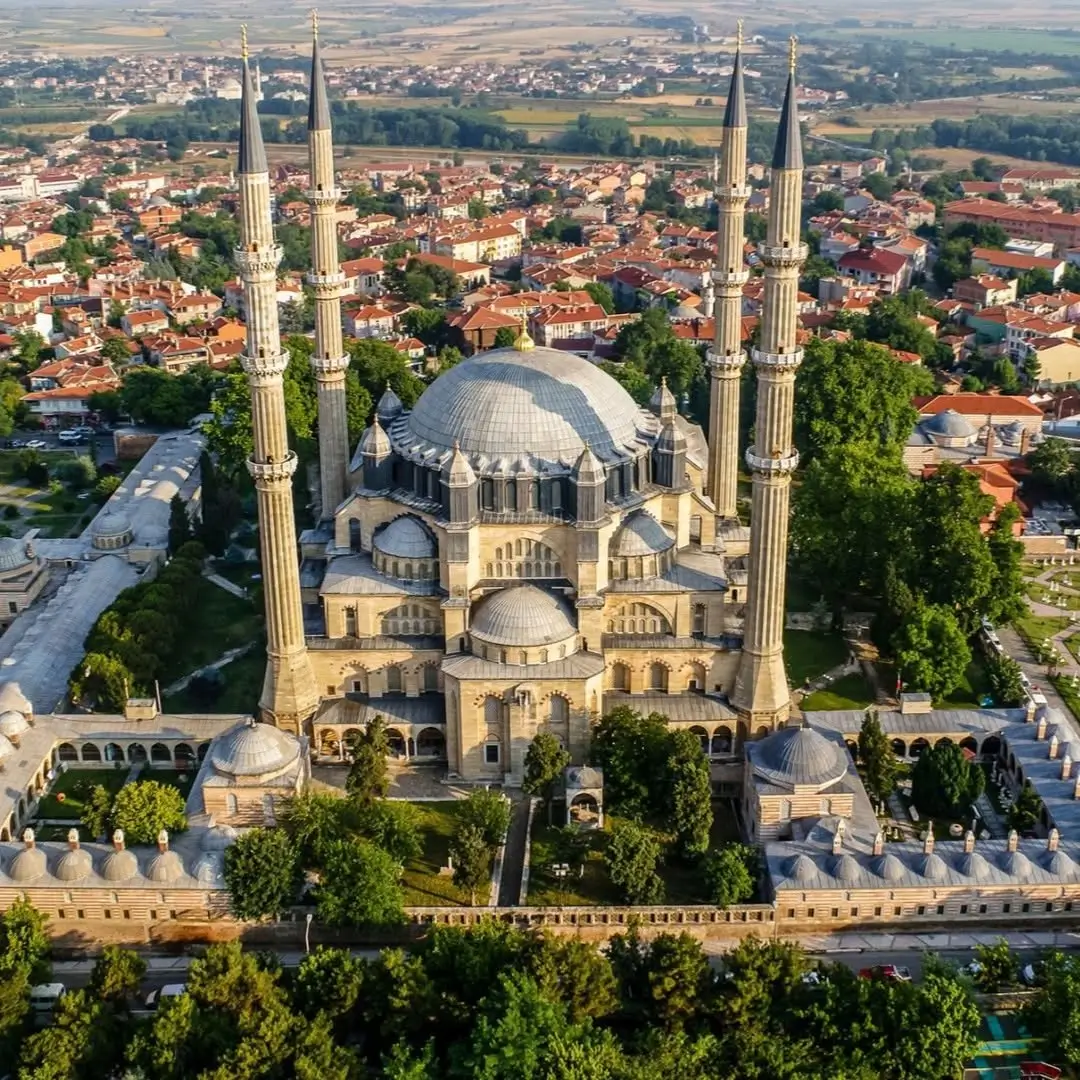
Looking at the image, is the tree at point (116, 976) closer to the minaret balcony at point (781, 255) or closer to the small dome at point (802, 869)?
the small dome at point (802, 869)

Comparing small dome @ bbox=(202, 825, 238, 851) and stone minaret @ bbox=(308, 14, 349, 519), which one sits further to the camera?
stone minaret @ bbox=(308, 14, 349, 519)

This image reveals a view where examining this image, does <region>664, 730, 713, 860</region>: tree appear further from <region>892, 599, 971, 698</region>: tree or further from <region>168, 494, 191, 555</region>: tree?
<region>168, 494, 191, 555</region>: tree

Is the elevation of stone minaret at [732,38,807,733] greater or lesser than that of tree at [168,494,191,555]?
greater

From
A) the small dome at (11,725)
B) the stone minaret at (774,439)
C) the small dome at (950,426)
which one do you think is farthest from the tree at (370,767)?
the small dome at (950,426)

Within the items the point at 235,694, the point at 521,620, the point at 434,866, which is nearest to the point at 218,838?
the point at 434,866

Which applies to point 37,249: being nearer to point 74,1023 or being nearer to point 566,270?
point 566,270

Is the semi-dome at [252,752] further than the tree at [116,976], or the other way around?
the semi-dome at [252,752]

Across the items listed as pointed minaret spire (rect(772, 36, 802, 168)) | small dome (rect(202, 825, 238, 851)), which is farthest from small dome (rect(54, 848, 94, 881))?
pointed minaret spire (rect(772, 36, 802, 168))
